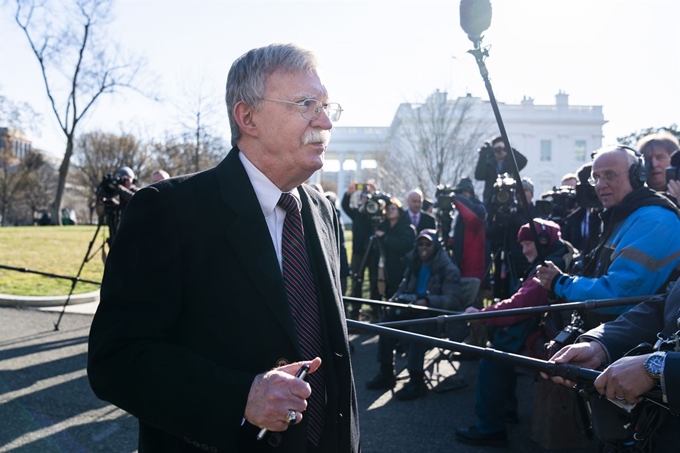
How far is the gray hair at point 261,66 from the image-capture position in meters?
2.20

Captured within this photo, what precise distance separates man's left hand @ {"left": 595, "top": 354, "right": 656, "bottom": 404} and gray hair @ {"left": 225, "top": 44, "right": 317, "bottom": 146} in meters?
1.66

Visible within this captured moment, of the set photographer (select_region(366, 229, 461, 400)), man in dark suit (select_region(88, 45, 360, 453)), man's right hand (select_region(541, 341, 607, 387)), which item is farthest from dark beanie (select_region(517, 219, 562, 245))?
man in dark suit (select_region(88, 45, 360, 453))

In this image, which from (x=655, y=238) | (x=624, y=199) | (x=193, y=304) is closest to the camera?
(x=193, y=304)

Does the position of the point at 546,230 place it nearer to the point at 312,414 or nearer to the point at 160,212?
the point at 312,414

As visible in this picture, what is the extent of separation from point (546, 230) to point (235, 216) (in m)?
4.26

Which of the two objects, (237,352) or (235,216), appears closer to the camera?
(237,352)

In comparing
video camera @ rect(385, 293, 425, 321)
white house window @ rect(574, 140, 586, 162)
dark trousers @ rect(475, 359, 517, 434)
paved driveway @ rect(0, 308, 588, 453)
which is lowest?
paved driveway @ rect(0, 308, 588, 453)

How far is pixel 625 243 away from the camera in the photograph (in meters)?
3.79

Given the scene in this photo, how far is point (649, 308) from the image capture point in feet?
9.72

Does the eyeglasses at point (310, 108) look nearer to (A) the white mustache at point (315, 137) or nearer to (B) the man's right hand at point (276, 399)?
(A) the white mustache at point (315, 137)

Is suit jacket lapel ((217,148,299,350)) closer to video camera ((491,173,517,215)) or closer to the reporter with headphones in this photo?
the reporter with headphones

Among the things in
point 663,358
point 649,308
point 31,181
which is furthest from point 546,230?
point 31,181

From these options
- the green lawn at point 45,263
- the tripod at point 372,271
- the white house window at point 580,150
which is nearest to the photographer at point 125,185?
the green lawn at point 45,263

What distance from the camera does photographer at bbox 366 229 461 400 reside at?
22.2 feet
